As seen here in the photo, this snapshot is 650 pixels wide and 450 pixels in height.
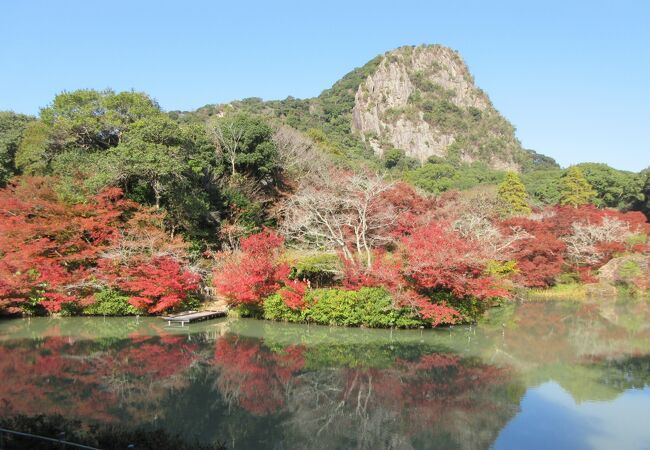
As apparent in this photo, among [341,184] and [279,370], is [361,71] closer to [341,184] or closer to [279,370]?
[341,184]

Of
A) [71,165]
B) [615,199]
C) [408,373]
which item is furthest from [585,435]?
[615,199]

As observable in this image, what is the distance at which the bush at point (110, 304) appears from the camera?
18.1m

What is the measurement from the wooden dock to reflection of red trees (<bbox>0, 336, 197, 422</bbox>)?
218cm

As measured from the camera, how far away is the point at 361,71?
9938cm

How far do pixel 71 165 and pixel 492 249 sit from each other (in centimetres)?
1794

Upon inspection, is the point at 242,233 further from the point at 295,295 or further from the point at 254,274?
the point at 295,295

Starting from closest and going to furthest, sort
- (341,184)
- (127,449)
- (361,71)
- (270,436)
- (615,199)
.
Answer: (127,449) < (270,436) < (341,184) < (615,199) < (361,71)

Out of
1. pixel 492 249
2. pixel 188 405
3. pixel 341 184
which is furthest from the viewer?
pixel 341 184

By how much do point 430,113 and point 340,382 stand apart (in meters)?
78.7

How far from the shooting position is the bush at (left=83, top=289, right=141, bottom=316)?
18.1m


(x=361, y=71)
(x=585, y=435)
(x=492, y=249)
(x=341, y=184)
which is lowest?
(x=585, y=435)

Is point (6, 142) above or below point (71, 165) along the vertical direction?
above

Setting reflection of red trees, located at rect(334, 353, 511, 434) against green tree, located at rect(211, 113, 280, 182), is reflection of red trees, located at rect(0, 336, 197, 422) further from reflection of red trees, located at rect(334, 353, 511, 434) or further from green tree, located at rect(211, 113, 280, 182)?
green tree, located at rect(211, 113, 280, 182)

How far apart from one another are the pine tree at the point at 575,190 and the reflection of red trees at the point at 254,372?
1486 inches
